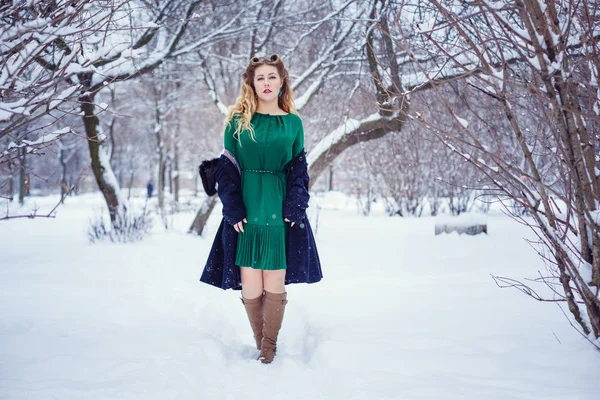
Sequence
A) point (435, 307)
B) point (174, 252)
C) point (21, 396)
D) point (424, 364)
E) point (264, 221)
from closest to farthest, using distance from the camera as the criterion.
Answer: point (21, 396) → point (424, 364) → point (264, 221) → point (435, 307) → point (174, 252)

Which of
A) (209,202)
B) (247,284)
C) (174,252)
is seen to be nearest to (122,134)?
(209,202)

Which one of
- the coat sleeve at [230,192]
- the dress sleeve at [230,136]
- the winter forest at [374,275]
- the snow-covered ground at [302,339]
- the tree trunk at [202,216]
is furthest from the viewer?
the tree trunk at [202,216]

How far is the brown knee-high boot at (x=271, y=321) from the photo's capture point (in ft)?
8.15

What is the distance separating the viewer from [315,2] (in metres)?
6.63

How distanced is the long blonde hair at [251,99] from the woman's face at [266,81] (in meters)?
0.03

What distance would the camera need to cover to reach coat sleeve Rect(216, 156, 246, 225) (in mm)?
2350

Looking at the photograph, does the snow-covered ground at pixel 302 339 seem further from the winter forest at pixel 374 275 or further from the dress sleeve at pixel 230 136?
the dress sleeve at pixel 230 136

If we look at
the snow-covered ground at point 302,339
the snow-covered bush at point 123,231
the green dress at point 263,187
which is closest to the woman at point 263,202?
the green dress at point 263,187

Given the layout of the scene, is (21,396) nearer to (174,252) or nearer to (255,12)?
(174,252)

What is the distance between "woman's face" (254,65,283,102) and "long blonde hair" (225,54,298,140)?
0.03 meters

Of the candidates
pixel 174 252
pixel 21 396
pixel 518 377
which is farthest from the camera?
pixel 174 252

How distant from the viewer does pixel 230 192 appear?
2357 millimetres

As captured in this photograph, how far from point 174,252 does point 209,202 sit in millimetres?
1799

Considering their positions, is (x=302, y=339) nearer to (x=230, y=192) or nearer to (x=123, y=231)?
(x=230, y=192)
